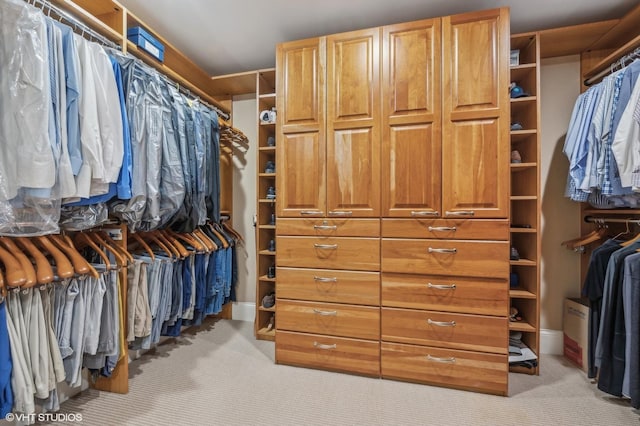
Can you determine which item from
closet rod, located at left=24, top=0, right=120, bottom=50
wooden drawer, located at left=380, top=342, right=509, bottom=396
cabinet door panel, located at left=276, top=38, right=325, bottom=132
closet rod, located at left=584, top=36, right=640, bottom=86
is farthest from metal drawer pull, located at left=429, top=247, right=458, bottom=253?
closet rod, located at left=24, top=0, right=120, bottom=50

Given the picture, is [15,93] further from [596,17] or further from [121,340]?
[596,17]

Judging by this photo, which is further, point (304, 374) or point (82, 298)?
point (304, 374)

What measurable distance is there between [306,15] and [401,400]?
2.58m

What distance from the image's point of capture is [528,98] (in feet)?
6.24

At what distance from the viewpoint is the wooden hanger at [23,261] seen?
115cm

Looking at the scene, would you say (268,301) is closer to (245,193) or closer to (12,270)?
(245,193)

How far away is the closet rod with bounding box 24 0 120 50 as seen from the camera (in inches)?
51.0

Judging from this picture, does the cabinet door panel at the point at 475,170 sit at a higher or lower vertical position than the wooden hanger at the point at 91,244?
higher

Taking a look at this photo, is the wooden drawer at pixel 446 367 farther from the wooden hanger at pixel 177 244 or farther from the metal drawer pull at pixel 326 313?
the wooden hanger at pixel 177 244

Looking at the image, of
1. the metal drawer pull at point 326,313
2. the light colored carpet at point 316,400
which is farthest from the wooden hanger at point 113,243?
the metal drawer pull at point 326,313

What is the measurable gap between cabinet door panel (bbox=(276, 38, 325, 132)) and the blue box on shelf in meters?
0.84

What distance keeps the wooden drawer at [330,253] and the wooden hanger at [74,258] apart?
1.05 meters

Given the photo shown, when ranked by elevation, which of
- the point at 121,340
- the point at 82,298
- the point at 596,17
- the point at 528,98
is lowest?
the point at 121,340

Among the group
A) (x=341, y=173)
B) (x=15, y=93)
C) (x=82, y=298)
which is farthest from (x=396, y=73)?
(x=82, y=298)
